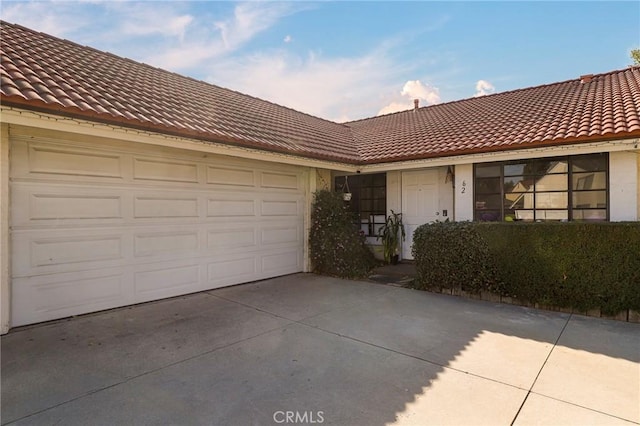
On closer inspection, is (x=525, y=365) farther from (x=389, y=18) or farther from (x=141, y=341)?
(x=389, y=18)

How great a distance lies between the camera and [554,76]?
11.7 metres

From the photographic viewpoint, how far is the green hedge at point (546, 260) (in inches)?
208

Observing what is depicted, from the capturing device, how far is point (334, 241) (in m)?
8.64

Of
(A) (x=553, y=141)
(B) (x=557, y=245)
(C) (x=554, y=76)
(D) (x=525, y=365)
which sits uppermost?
(C) (x=554, y=76)

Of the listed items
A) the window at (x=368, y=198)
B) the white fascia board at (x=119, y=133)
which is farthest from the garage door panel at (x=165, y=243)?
the window at (x=368, y=198)

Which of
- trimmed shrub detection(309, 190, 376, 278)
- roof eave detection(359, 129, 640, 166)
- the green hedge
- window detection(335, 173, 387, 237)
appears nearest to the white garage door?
trimmed shrub detection(309, 190, 376, 278)

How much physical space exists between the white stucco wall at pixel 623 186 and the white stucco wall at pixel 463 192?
8.56 feet

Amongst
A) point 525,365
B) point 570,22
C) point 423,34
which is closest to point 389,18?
point 423,34

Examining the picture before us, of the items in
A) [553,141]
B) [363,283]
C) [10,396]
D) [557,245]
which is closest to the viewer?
[10,396]

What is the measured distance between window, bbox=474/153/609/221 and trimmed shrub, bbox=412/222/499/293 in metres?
1.76

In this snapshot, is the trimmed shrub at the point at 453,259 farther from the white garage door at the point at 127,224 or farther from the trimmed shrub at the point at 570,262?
the white garage door at the point at 127,224

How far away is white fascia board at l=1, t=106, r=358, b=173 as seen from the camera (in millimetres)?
4191

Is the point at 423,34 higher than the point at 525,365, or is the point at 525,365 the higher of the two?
the point at 423,34

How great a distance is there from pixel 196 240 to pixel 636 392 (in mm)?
6696
